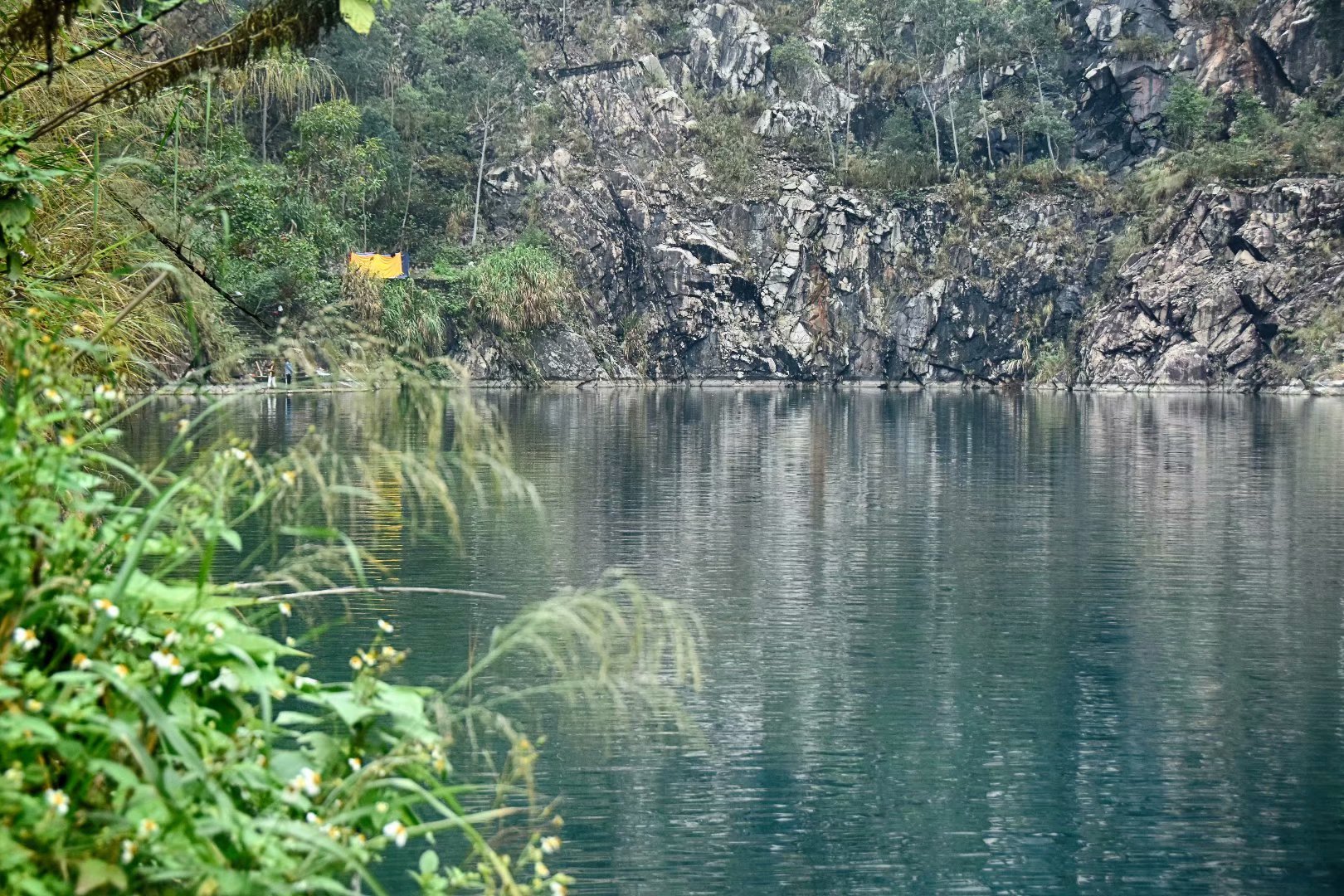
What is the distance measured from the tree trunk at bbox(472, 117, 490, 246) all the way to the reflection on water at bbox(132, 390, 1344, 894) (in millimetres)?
49778

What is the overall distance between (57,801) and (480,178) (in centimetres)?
7728

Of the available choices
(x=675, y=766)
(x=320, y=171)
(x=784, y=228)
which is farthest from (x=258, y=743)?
(x=784, y=228)

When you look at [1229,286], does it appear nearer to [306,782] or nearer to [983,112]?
[983,112]

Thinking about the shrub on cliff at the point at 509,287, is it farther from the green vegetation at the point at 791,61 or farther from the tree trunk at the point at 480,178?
the green vegetation at the point at 791,61

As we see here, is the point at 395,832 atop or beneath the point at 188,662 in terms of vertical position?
beneath

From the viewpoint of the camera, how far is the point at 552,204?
80.0 meters

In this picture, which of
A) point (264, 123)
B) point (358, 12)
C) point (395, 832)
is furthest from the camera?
point (264, 123)

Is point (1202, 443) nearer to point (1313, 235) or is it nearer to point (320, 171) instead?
point (1313, 235)

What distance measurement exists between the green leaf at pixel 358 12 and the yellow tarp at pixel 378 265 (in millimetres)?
61464

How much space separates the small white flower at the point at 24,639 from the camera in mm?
3549

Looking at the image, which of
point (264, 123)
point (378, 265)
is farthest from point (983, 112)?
→ point (264, 123)

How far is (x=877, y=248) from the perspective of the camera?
8038 cm

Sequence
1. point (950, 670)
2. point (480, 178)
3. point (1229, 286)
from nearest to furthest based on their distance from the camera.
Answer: point (950, 670) < point (1229, 286) < point (480, 178)

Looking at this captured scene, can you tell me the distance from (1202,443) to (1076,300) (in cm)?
4036
